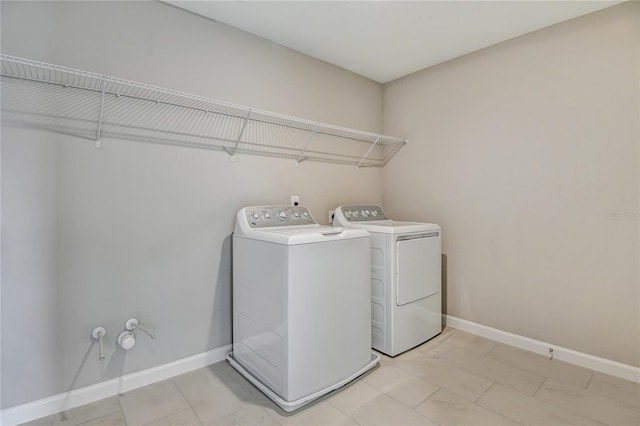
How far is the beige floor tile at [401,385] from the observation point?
175 cm

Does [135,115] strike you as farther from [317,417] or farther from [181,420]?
[317,417]

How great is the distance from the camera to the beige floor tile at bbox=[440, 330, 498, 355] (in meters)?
2.35

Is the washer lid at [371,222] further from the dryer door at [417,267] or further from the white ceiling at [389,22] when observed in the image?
the white ceiling at [389,22]

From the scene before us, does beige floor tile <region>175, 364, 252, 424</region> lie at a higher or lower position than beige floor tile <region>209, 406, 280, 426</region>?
higher

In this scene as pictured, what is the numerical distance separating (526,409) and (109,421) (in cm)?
210

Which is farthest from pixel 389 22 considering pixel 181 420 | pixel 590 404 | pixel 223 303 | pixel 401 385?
pixel 181 420

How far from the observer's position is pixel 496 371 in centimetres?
203

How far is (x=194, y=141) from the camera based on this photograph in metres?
2.06

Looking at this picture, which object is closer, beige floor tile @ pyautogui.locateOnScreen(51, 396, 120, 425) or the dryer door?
beige floor tile @ pyautogui.locateOnScreen(51, 396, 120, 425)

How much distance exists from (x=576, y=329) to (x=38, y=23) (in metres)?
3.60

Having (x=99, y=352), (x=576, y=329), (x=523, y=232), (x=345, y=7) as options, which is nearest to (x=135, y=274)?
(x=99, y=352)

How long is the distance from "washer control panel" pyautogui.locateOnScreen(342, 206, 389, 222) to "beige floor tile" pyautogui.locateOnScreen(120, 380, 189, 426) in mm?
1643

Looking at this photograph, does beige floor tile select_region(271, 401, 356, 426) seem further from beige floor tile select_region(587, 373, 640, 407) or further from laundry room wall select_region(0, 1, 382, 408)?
beige floor tile select_region(587, 373, 640, 407)

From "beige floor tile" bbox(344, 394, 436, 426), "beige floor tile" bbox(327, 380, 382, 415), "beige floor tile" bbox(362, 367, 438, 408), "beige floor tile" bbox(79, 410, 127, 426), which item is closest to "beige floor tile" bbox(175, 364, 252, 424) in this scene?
"beige floor tile" bbox(79, 410, 127, 426)
